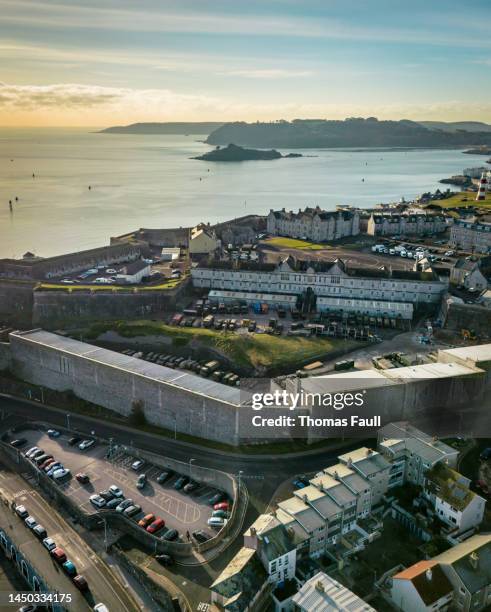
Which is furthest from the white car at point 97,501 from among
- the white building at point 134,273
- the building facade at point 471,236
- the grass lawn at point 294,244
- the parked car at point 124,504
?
the building facade at point 471,236

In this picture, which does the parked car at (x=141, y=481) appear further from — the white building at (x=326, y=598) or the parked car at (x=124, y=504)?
the white building at (x=326, y=598)

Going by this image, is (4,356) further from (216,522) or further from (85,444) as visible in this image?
(216,522)

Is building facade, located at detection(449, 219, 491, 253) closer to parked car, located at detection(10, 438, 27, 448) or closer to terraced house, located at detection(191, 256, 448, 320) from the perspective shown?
terraced house, located at detection(191, 256, 448, 320)

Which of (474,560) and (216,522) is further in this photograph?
(216,522)

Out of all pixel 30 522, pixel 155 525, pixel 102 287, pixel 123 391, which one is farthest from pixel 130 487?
pixel 102 287

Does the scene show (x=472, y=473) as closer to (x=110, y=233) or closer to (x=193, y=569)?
(x=193, y=569)
